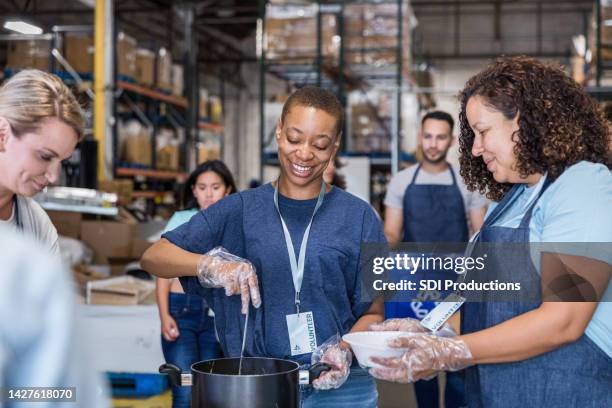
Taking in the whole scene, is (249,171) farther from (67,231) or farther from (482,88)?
(482,88)

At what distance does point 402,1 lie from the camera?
8172 millimetres

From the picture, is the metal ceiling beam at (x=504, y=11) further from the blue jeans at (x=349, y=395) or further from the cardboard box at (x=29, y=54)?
the blue jeans at (x=349, y=395)

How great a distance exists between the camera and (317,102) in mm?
2246

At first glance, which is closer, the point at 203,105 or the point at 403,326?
the point at 403,326

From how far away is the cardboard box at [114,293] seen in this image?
5.58 m

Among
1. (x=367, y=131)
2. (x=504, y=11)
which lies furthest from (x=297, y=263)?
(x=504, y=11)

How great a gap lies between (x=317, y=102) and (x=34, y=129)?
802 millimetres

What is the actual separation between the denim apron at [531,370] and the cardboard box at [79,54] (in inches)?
316

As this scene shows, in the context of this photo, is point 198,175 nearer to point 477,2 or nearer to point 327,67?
point 327,67

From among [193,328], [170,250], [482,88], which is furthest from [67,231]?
[482,88]

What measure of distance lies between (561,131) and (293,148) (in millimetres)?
757

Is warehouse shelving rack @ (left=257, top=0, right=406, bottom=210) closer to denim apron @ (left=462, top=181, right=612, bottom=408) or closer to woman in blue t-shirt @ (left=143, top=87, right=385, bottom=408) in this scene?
woman in blue t-shirt @ (left=143, top=87, right=385, bottom=408)

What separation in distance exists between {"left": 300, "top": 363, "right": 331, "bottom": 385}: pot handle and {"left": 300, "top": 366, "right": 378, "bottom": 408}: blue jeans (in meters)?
0.19

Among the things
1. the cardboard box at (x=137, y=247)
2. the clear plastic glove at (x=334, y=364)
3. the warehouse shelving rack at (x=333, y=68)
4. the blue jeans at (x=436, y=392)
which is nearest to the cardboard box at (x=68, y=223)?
the cardboard box at (x=137, y=247)
